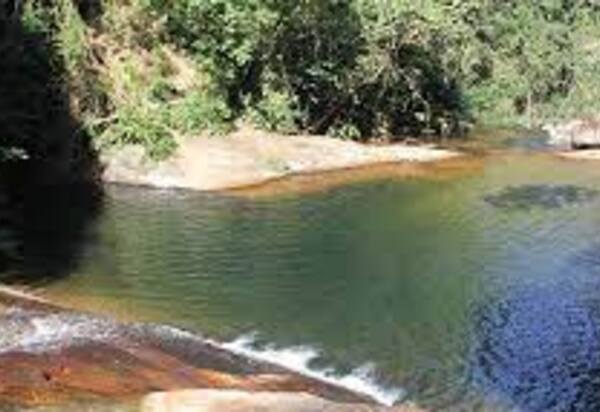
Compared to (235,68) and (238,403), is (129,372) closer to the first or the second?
(238,403)

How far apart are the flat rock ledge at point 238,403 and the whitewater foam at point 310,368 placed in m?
2.21

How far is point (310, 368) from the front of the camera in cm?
2122

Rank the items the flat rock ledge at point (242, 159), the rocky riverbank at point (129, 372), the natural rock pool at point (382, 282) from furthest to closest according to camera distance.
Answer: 1. the flat rock ledge at point (242, 159)
2. the natural rock pool at point (382, 282)
3. the rocky riverbank at point (129, 372)

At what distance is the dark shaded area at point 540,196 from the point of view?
126 ft

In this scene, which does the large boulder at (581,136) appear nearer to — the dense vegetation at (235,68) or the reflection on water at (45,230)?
the dense vegetation at (235,68)

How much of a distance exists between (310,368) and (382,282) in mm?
6512

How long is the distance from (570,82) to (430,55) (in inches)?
670

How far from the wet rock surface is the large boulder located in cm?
3620

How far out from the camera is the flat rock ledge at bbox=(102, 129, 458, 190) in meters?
40.5


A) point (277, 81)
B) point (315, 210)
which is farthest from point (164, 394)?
point (277, 81)

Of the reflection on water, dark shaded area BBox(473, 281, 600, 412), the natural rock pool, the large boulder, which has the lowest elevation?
dark shaded area BBox(473, 281, 600, 412)

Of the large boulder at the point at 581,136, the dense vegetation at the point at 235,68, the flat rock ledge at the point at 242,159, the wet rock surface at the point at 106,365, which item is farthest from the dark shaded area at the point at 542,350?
the large boulder at the point at 581,136

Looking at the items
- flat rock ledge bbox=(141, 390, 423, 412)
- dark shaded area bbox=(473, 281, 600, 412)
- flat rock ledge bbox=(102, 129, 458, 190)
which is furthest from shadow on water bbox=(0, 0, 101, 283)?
flat rock ledge bbox=(141, 390, 423, 412)

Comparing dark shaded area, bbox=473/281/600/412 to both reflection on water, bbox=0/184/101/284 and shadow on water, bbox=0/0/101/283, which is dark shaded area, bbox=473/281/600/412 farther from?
shadow on water, bbox=0/0/101/283
